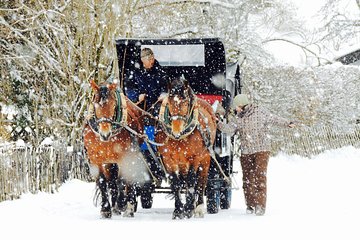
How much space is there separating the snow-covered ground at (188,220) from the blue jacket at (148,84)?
1.78m

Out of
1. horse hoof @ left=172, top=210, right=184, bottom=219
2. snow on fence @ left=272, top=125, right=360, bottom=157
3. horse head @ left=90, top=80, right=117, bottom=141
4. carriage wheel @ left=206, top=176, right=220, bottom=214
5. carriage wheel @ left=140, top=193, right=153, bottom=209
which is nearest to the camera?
horse head @ left=90, top=80, right=117, bottom=141

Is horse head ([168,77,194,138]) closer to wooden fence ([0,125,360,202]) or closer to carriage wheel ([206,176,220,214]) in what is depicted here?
carriage wheel ([206,176,220,214])

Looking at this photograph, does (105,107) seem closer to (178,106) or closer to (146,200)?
(178,106)

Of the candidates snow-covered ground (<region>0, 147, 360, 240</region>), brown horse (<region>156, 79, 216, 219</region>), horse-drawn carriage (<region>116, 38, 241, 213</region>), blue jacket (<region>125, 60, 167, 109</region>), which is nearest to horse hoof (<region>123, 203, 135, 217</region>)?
snow-covered ground (<region>0, 147, 360, 240</region>)

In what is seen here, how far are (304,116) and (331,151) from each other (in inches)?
63.1

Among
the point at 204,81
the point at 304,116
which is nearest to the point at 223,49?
the point at 204,81

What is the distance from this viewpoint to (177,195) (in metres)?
8.19

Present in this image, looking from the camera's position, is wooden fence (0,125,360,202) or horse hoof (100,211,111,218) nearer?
horse hoof (100,211,111,218)

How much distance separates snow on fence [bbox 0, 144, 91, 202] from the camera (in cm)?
995

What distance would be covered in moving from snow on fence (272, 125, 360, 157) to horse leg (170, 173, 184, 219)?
1407 cm

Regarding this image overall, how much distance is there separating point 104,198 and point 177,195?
3.09ft

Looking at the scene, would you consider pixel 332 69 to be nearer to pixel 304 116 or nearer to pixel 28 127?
pixel 304 116

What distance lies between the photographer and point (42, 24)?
14.1 meters

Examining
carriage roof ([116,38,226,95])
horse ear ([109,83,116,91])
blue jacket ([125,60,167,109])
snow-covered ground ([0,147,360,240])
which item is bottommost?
snow-covered ground ([0,147,360,240])
